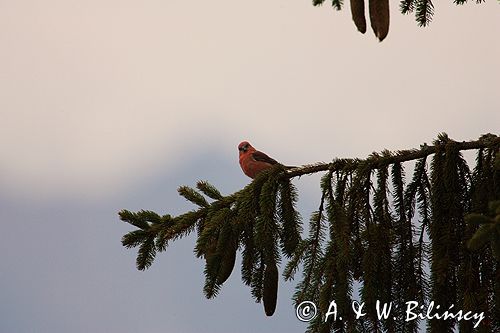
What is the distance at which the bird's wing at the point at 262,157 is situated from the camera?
26.1 ft

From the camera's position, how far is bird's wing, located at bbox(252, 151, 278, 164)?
794 centimetres

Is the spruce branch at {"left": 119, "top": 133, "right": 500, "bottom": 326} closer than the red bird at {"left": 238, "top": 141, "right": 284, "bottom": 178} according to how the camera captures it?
Yes

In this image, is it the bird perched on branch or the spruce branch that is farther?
the bird perched on branch

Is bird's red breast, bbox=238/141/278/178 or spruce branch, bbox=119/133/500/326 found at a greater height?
bird's red breast, bbox=238/141/278/178

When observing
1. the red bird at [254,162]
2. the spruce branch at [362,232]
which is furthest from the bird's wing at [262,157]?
the spruce branch at [362,232]

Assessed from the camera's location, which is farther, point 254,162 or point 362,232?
point 254,162

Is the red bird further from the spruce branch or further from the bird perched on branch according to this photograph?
the spruce branch

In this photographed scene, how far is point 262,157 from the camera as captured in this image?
26.2 feet

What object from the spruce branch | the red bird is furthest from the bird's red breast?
the spruce branch

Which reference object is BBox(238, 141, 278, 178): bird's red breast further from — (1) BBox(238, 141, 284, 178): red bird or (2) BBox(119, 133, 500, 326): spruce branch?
(2) BBox(119, 133, 500, 326): spruce branch

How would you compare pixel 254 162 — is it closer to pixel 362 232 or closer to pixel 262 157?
pixel 262 157

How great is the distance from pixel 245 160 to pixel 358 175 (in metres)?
3.26

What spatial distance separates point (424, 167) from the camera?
5.04 metres

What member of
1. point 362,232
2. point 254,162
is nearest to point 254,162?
point 254,162
